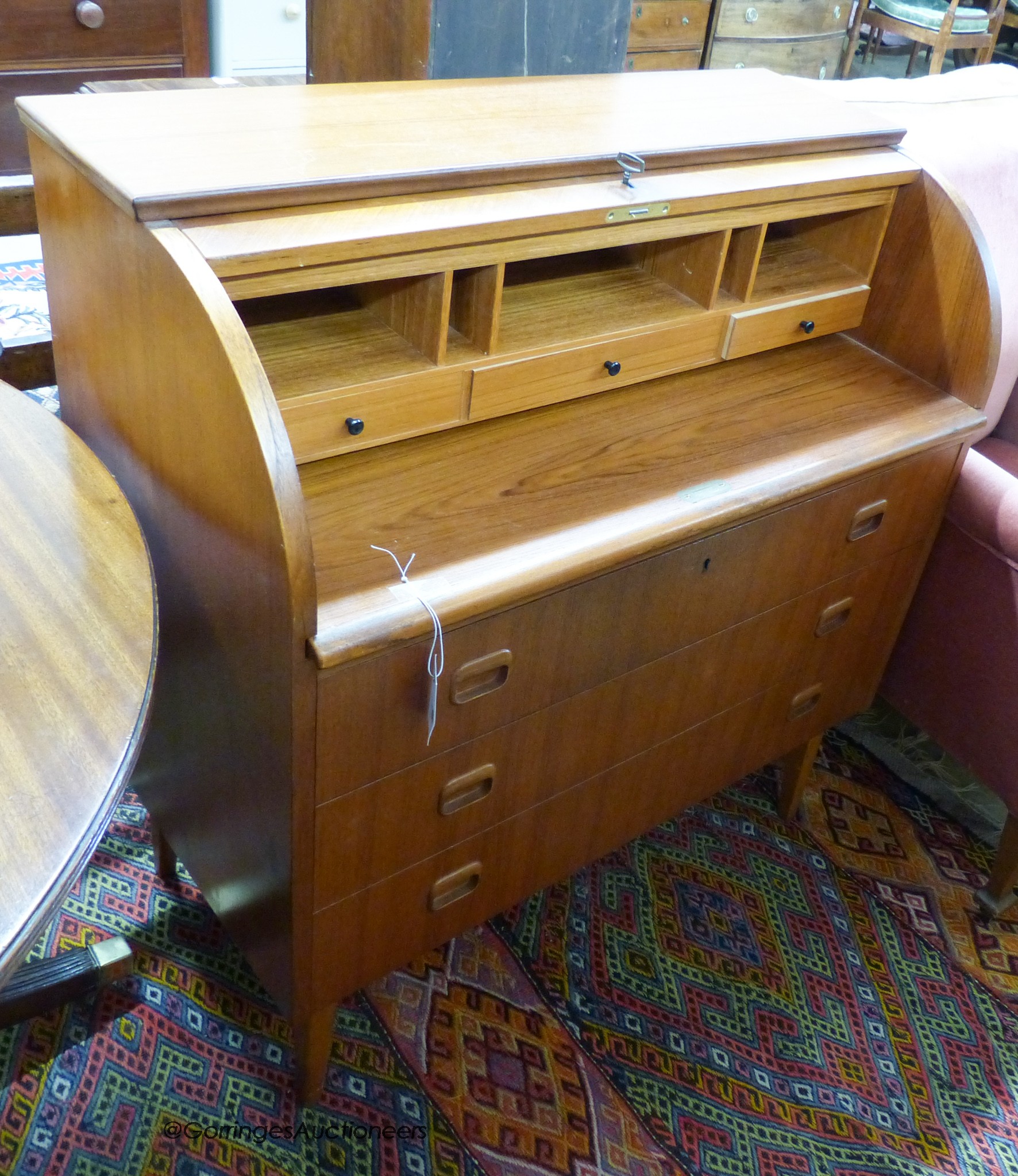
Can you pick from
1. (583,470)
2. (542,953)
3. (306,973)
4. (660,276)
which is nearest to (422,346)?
Result: (583,470)

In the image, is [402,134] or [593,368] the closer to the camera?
[402,134]

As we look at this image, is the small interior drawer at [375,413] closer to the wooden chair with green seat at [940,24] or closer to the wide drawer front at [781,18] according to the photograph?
the wide drawer front at [781,18]

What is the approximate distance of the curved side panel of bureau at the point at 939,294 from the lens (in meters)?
1.44

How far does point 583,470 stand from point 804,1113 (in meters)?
0.96

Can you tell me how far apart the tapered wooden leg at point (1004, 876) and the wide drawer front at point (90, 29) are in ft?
8.16

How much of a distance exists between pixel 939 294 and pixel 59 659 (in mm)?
1227

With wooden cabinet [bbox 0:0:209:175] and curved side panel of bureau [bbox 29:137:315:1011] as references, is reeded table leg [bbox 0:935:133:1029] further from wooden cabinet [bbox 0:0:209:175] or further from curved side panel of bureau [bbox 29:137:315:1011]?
wooden cabinet [bbox 0:0:209:175]

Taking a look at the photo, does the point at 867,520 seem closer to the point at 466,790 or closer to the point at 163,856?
the point at 466,790

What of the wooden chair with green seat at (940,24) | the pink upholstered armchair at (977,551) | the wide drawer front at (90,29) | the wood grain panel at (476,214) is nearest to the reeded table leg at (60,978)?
the wood grain panel at (476,214)

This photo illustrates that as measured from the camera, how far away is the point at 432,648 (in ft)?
3.44

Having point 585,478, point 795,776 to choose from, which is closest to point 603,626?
point 585,478

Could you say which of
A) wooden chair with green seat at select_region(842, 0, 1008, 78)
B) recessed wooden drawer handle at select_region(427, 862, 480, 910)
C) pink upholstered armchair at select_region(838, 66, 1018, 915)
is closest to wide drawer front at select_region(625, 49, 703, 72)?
wooden chair with green seat at select_region(842, 0, 1008, 78)

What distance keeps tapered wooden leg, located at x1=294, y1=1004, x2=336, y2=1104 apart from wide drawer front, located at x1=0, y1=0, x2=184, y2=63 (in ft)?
7.20

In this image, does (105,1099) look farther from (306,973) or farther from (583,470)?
(583,470)
